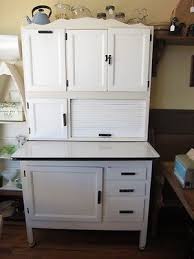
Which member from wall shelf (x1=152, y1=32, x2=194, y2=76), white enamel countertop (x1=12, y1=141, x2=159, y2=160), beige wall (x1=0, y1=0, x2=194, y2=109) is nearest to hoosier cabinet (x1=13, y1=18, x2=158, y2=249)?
white enamel countertop (x1=12, y1=141, x2=159, y2=160)

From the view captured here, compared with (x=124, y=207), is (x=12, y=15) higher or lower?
higher

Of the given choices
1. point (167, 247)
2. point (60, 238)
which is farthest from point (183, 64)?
point (60, 238)

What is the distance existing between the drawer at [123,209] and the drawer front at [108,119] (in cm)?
58

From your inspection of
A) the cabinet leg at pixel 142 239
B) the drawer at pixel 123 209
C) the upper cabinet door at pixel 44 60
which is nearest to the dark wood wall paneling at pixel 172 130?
the drawer at pixel 123 209

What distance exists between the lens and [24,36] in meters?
2.01

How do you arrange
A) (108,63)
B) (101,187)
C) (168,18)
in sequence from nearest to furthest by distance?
(101,187), (108,63), (168,18)

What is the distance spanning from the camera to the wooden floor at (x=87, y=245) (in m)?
1.97

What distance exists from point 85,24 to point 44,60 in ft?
1.50

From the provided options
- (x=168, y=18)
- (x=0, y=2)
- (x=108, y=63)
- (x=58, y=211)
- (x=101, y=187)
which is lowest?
(x=58, y=211)

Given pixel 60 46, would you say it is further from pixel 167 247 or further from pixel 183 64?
pixel 167 247

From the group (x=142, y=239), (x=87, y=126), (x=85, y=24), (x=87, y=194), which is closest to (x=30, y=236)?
(x=87, y=194)

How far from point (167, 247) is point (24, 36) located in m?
2.17

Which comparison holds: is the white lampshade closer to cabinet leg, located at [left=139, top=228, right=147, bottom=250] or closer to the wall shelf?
the wall shelf

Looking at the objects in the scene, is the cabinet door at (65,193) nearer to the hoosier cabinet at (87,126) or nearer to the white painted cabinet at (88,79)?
the hoosier cabinet at (87,126)
